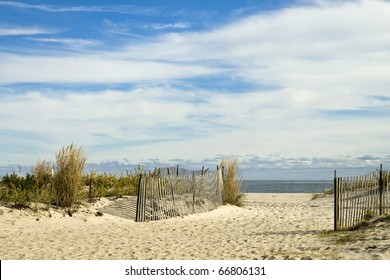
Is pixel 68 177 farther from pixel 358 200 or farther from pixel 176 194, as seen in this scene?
pixel 358 200

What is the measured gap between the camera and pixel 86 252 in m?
9.42

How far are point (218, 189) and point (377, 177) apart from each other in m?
7.08

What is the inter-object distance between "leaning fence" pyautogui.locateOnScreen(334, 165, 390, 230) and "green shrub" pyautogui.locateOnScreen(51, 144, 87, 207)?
6.25 m

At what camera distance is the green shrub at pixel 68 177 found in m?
13.6

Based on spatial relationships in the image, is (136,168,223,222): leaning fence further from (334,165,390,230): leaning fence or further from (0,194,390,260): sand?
(334,165,390,230): leaning fence

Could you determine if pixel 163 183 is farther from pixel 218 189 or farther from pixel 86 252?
pixel 86 252

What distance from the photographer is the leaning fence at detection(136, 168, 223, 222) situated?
15.0m

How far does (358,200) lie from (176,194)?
19.1 feet

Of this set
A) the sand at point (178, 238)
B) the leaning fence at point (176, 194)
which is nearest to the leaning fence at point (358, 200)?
the sand at point (178, 238)

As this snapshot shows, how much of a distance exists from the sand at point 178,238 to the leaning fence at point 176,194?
52cm

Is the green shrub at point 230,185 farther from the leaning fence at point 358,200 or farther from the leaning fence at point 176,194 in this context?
the leaning fence at point 358,200

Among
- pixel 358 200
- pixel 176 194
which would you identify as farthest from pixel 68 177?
pixel 358 200

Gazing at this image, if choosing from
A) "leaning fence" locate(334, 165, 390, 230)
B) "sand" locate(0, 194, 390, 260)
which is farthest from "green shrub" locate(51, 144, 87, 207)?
"leaning fence" locate(334, 165, 390, 230)

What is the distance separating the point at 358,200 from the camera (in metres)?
12.4
